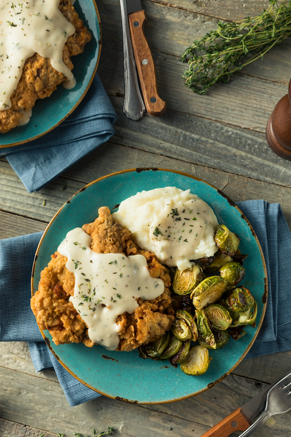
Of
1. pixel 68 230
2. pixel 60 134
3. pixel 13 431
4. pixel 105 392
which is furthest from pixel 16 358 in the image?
pixel 60 134

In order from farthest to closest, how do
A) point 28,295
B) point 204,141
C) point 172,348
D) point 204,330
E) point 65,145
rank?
point 204,141, point 65,145, point 28,295, point 172,348, point 204,330

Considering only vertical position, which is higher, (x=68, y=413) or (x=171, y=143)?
(x=171, y=143)

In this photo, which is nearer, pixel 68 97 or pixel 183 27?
pixel 68 97

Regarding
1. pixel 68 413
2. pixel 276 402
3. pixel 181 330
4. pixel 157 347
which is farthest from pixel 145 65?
pixel 68 413

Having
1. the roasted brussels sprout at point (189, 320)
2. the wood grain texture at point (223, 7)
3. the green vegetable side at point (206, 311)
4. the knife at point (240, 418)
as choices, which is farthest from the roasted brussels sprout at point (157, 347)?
the wood grain texture at point (223, 7)

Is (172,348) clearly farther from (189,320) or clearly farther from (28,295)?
(28,295)

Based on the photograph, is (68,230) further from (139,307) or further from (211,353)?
(211,353)

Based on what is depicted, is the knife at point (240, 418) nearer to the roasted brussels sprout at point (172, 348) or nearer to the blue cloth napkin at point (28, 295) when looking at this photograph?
the blue cloth napkin at point (28, 295)
